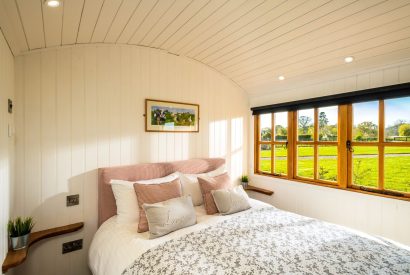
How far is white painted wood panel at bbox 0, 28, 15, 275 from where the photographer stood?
1.49 metres

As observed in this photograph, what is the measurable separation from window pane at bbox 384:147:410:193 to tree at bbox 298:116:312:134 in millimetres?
903

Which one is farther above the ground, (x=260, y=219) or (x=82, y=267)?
(x=260, y=219)

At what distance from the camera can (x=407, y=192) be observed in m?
2.24

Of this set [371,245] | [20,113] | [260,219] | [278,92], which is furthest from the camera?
[278,92]

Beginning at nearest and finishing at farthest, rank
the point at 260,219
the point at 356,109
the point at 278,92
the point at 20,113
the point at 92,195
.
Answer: the point at 20,113 < the point at 260,219 < the point at 92,195 < the point at 356,109 < the point at 278,92

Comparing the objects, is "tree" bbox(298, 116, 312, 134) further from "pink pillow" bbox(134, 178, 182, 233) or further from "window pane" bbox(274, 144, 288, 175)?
"pink pillow" bbox(134, 178, 182, 233)

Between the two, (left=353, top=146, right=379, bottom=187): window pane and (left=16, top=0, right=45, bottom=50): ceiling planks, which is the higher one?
(left=16, top=0, right=45, bottom=50): ceiling planks

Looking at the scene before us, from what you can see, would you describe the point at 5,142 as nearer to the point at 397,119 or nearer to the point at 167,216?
the point at 167,216

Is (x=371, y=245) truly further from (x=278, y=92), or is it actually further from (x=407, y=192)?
(x=278, y=92)

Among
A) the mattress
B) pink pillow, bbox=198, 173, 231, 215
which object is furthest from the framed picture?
the mattress

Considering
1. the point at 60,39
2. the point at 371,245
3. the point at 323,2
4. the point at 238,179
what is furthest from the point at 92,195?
the point at 323,2

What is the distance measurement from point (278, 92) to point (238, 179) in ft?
4.86

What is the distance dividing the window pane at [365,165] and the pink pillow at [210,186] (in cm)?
149

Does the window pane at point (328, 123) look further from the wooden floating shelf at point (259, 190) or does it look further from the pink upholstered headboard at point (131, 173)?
the pink upholstered headboard at point (131, 173)
